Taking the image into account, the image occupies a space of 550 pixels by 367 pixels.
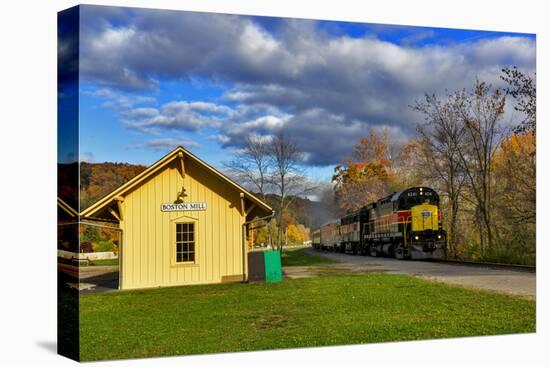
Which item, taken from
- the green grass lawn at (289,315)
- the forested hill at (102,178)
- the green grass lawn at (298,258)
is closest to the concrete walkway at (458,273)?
the green grass lawn at (289,315)

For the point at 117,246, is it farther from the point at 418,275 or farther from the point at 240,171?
the point at 418,275

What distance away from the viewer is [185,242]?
42.9ft

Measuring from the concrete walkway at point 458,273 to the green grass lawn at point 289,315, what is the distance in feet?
0.90

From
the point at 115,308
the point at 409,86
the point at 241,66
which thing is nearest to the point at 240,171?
the point at 241,66

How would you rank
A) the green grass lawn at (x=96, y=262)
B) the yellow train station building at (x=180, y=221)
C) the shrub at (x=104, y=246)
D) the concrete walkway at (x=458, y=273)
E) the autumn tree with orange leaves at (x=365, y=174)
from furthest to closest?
the concrete walkway at (x=458, y=273)
the autumn tree with orange leaves at (x=365, y=174)
the yellow train station building at (x=180, y=221)
the shrub at (x=104, y=246)
the green grass lawn at (x=96, y=262)

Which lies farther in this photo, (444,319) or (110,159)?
(444,319)

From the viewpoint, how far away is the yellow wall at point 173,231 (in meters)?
12.7

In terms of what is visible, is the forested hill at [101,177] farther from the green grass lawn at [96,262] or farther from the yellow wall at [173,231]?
the green grass lawn at [96,262]

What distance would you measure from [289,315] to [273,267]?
0.99m

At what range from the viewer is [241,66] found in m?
13.4

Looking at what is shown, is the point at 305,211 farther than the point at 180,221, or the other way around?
the point at 305,211

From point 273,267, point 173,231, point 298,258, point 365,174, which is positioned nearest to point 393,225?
point 365,174

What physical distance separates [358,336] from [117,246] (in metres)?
5.04

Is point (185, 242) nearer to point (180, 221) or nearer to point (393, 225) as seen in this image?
point (180, 221)
